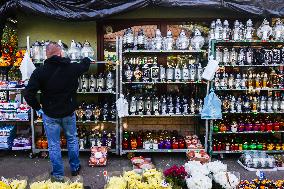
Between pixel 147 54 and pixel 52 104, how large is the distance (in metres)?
2.74

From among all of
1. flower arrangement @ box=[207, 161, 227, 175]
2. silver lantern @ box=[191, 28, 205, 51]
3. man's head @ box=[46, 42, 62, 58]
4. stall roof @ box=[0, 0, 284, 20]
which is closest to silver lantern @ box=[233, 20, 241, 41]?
stall roof @ box=[0, 0, 284, 20]

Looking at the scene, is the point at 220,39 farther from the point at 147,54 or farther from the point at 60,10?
the point at 60,10

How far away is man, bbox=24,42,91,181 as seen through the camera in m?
5.98

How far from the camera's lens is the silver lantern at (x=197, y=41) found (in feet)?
24.7

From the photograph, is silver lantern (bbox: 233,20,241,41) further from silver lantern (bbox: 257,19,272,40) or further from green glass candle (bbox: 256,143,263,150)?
green glass candle (bbox: 256,143,263,150)

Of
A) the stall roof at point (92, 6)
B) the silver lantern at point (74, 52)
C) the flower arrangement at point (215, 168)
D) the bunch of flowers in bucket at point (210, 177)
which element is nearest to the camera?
the bunch of flowers in bucket at point (210, 177)

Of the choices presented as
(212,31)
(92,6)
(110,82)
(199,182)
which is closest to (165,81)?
(110,82)

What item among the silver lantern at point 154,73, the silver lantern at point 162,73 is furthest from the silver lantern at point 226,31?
the silver lantern at point 154,73

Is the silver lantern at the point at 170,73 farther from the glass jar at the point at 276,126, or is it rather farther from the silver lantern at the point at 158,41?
the glass jar at the point at 276,126

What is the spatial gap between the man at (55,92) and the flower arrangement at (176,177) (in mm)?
2067

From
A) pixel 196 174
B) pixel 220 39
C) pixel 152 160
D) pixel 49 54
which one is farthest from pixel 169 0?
pixel 196 174

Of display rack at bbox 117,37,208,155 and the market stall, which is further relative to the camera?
display rack at bbox 117,37,208,155

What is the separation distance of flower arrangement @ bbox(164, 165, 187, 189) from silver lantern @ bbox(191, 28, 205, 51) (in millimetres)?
3468

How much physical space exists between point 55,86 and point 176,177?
8.23 ft
